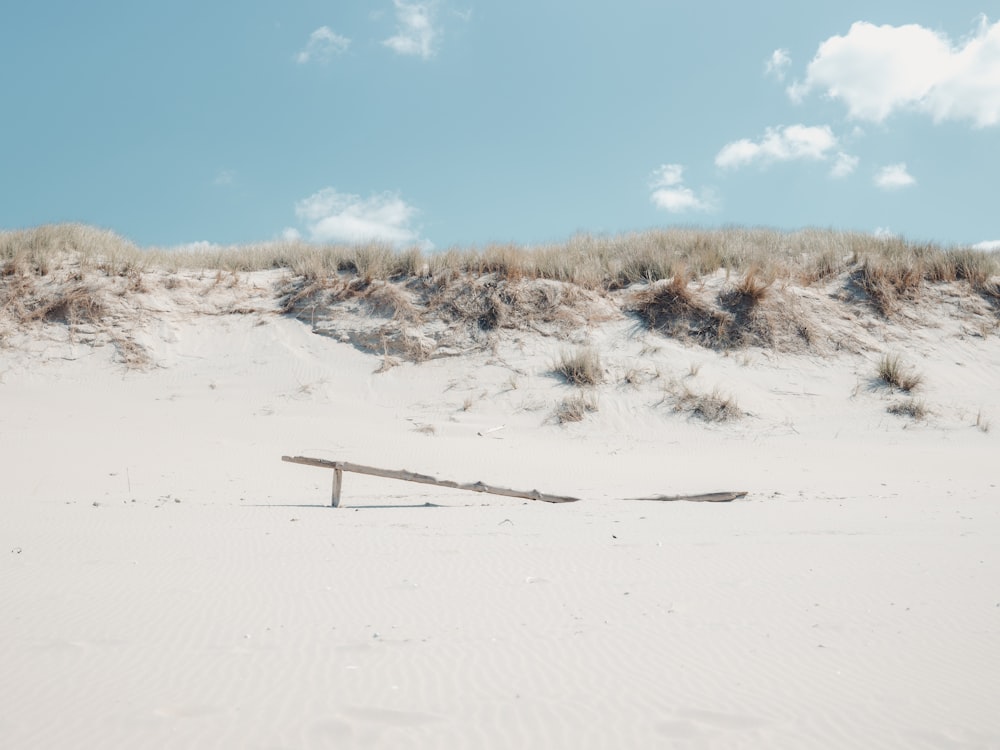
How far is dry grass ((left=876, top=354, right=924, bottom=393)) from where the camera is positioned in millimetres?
12220

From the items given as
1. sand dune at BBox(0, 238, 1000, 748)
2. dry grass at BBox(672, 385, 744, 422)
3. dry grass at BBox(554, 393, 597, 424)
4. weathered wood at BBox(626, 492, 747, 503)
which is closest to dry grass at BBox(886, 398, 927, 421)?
sand dune at BBox(0, 238, 1000, 748)

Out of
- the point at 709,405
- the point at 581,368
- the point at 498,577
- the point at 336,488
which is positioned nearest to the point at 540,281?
the point at 581,368

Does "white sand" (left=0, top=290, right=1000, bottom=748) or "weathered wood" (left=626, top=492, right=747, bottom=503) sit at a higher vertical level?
"weathered wood" (left=626, top=492, right=747, bottom=503)

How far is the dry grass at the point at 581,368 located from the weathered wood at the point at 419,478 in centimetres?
509

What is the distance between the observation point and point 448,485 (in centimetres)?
685

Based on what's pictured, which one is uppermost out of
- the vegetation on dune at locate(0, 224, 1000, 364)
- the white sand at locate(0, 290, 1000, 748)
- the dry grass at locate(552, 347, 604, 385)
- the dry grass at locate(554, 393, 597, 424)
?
the vegetation on dune at locate(0, 224, 1000, 364)

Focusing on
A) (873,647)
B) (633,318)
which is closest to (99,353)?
(633,318)

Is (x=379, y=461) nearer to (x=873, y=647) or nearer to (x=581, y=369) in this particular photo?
(x=581, y=369)

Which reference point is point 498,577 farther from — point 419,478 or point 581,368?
→ point 581,368

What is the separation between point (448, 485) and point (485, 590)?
3.00 metres

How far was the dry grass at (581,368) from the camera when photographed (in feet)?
40.3

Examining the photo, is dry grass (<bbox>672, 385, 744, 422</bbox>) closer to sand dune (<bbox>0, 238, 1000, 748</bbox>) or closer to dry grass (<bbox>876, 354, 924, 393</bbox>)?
sand dune (<bbox>0, 238, 1000, 748</bbox>)

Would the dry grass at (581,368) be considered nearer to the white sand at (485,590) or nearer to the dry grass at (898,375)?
the white sand at (485,590)

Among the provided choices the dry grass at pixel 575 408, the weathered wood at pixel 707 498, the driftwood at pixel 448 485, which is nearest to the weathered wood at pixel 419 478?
the driftwood at pixel 448 485
